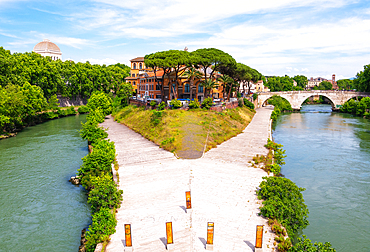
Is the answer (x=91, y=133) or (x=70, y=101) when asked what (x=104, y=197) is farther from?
(x=70, y=101)

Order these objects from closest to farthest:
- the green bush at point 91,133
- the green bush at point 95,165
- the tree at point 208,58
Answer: the green bush at point 95,165 → the green bush at point 91,133 → the tree at point 208,58

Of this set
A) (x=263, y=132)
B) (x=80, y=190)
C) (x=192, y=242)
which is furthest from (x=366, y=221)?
(x=263, y=132)

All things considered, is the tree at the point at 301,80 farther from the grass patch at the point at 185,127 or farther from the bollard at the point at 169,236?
the bollard at the point at 169,236

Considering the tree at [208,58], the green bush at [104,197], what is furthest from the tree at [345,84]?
the green bush at [104,197]

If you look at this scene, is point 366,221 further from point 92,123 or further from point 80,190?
point 92,123

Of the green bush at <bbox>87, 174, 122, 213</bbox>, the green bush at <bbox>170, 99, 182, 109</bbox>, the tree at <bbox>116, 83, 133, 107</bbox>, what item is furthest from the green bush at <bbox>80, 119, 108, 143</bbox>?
the tree at <bbox>116, 83, 133, 107</bbox>
